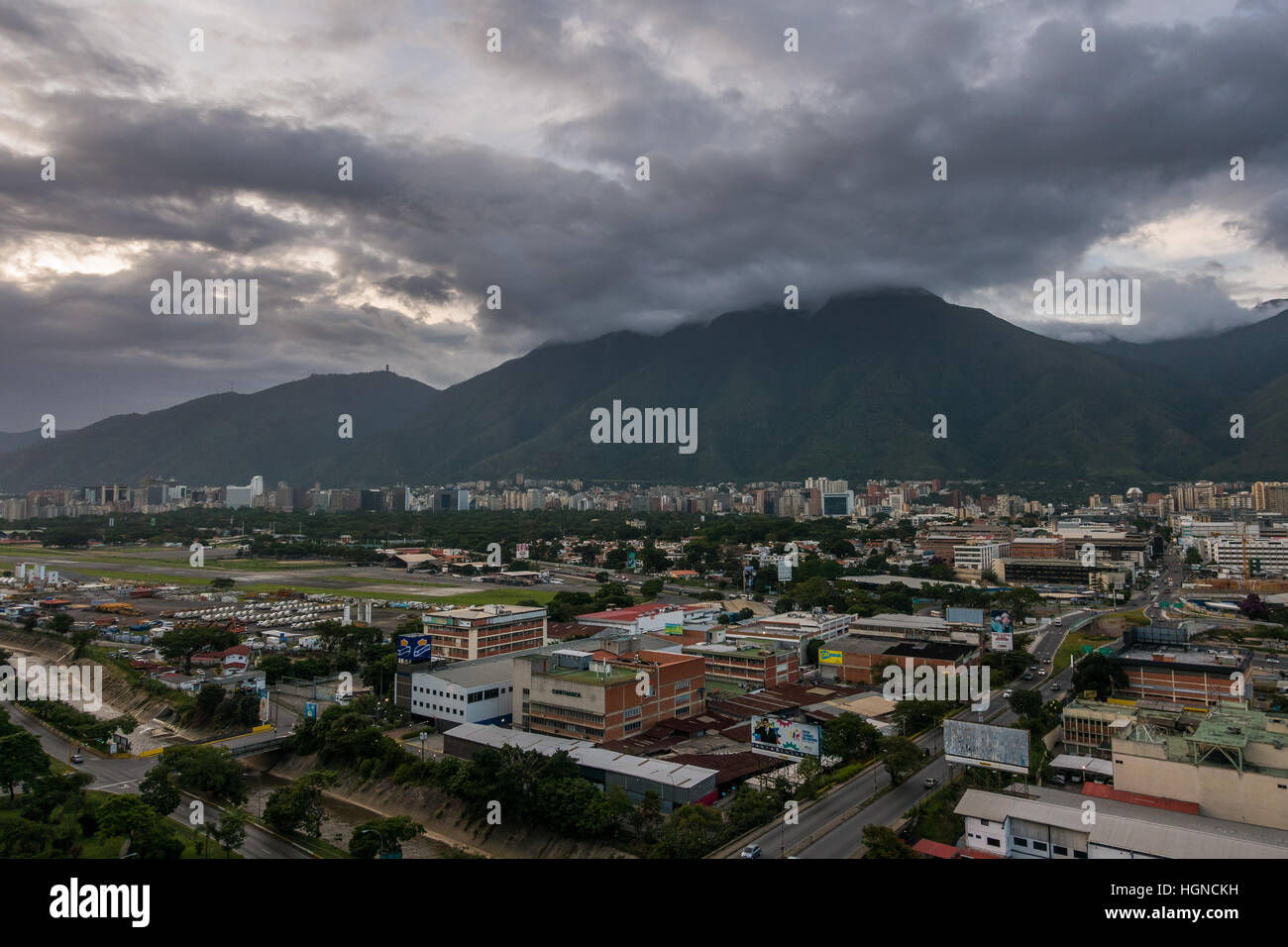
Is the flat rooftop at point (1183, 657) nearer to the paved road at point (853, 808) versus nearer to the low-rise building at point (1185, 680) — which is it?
the low-rise building at point (1185, 680)

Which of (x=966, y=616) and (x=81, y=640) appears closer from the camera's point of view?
(x=966, y=616)

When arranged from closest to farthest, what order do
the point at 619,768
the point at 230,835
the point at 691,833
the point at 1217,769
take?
the point at 691,833 < the point at 1217,769 < the point at 230,835 < the point at 619,768

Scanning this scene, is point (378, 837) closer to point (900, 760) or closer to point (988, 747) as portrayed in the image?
point (900, 760)

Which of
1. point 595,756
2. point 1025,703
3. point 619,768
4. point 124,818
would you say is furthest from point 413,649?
point 1025,703

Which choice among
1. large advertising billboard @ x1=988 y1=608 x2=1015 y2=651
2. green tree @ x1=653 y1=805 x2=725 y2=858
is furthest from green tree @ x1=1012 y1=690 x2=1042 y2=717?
green tree @ x1=653 y1=805 x2=725 y2=858

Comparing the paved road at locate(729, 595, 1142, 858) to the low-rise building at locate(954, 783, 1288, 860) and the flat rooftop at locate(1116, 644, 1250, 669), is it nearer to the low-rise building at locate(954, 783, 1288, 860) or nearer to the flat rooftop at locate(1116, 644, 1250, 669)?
the low-rise building at locate(954, 783, 1288, 860)

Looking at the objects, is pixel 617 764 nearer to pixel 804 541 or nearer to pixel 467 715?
pixel 467 715
